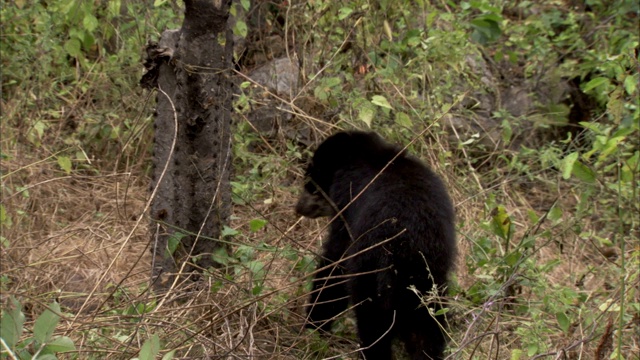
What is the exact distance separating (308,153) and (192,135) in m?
2.10

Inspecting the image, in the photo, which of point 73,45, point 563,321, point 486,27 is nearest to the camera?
point 563,321

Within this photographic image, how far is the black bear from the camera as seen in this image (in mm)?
3716

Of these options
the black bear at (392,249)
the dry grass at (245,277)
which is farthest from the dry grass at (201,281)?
the black bear at (392,249)

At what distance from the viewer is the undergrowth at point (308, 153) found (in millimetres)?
4094

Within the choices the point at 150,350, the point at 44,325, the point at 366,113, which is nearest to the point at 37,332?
the point at 44,325

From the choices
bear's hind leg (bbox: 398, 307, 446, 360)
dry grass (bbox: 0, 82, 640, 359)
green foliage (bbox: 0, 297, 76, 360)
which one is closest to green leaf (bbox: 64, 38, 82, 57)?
dry grass (bbox: 0, 82, 640, 359)

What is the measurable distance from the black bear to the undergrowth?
0.62 ft

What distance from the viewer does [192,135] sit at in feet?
13.0

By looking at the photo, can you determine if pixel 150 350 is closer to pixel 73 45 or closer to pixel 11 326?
pixel 11 326

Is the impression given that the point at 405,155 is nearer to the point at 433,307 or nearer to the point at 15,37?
the point at 433,307

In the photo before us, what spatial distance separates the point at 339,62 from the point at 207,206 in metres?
2.05

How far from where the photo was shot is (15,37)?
6.33 m

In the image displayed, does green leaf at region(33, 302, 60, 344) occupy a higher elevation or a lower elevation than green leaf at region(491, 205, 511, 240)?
higher

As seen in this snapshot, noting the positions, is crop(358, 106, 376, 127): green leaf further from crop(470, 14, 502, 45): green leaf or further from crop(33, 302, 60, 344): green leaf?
crop(33, 302, 60, 344): green leaf
